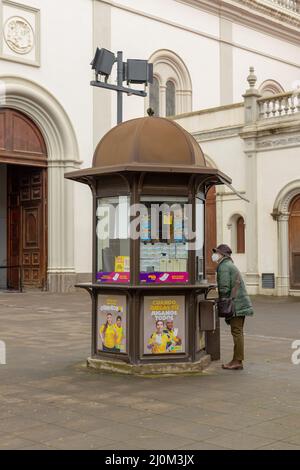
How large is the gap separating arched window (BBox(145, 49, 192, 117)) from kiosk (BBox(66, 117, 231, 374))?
777 inches

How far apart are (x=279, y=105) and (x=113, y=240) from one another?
579 inches

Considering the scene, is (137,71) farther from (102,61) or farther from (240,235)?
(240,235)

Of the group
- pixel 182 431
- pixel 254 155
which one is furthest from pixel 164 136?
pixel 254 155

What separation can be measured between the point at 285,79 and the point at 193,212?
2771 centimetres

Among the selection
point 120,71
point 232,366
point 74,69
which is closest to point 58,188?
point 74,69

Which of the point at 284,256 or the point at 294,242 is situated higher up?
the point at 294,242

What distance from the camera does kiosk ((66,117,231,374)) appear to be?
28.2 feet

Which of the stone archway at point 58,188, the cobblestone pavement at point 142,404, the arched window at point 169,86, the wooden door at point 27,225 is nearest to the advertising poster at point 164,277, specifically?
the cobblestone pavement at point 142,404

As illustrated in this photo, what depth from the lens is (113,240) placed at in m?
8.94

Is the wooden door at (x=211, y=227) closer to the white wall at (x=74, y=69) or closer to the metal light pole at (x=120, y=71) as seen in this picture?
the white wall at (x=74, y=69)

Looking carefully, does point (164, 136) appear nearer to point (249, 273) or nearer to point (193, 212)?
point (193, 212)

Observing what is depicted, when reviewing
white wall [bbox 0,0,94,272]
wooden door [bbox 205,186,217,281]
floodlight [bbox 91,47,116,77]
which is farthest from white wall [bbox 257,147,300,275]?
floodlight [bbox 91,47,116,77]

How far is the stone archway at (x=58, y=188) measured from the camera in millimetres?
24078

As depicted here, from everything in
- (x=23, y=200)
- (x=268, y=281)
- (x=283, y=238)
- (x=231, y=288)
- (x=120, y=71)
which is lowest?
(x=268, y=281)
